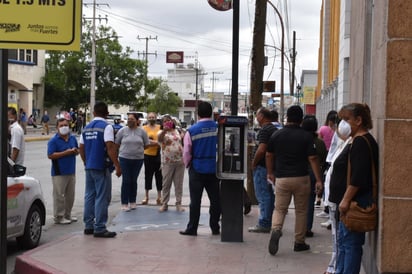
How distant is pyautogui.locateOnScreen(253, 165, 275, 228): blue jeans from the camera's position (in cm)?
970

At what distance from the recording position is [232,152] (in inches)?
352

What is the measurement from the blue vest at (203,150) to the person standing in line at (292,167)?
1276 millimetres

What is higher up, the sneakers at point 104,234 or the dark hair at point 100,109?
the dark hair at point 100,109

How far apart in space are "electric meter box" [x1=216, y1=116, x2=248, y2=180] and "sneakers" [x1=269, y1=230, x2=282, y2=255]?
1.15 meters

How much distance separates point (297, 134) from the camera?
805 cm

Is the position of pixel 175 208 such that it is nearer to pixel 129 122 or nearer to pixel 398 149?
pixel 129 122

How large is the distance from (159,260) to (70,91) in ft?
178

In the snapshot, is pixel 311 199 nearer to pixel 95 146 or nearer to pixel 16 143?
pixel 95 146

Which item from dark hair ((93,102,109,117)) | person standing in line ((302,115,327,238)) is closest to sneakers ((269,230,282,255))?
person standing in line ((302,115,327,238))

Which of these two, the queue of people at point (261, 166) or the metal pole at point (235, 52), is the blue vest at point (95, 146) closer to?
the queue of people at point (261, 166)

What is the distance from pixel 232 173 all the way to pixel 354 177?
3.40m

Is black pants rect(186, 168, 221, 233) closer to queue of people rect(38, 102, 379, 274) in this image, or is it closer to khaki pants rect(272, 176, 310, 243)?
queue of people rect(38, 102, 379, 274)

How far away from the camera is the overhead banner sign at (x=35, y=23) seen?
16.0 ft

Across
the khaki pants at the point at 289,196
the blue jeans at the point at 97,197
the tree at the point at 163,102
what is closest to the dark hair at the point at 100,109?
the blue jeans at the point at 97,197
